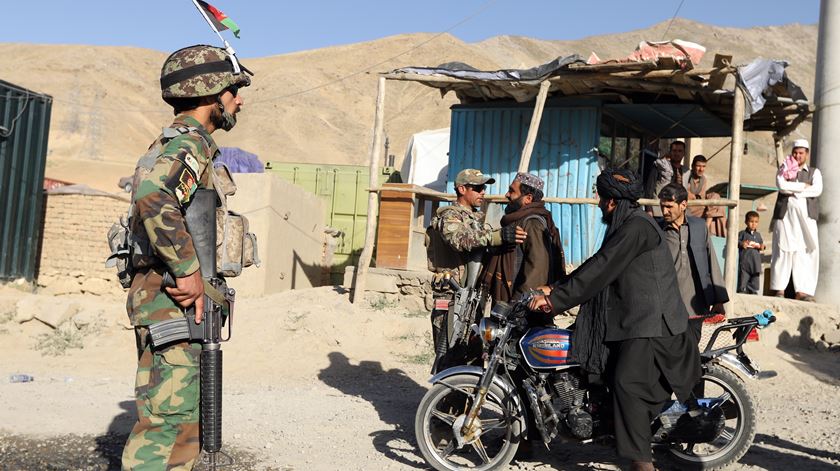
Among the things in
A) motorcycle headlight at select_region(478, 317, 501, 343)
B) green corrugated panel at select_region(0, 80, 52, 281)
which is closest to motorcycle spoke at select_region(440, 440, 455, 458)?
motorcycle headlight at select_region(478, 317, 501, 343)

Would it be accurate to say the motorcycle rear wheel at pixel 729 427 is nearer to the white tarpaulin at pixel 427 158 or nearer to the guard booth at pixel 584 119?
the guard booth at pixel 584 119

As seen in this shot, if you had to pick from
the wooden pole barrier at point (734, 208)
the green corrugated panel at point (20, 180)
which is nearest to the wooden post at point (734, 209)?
the wooden pole barrier at point (734, 208)

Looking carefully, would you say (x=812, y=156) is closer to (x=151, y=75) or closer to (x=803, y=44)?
(x=151, y=75)

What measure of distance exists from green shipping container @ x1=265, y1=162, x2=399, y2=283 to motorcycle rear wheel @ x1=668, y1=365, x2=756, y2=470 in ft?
35.6

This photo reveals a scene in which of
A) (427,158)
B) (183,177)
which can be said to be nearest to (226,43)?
(183,177)

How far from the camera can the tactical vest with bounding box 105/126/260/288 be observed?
Answer: 10.9 ft

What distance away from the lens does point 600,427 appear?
4.30 meters

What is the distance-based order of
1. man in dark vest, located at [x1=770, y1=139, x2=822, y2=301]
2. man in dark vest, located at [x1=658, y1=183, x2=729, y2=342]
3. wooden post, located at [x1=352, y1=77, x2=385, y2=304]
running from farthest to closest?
wooden post, located at [x1=352, y1=77, x2=385, y2=304] < man in dark vest, located at [x1=770, y1=139, x2=822, y2=301] < man in dark vest, located at [x1=658, y1=183, x2=729, y2=342]

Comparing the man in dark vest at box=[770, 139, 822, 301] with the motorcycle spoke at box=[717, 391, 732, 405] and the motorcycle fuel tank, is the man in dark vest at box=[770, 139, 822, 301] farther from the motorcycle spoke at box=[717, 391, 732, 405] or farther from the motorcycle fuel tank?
the motorcycle fuel tank

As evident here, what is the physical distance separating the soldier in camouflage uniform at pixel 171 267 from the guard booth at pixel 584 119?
6.01 m

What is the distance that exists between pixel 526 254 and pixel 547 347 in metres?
0.93

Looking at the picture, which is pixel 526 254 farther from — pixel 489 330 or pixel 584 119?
pixel 584 119

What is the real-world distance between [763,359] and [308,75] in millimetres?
52348

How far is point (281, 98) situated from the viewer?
53.6 meters
